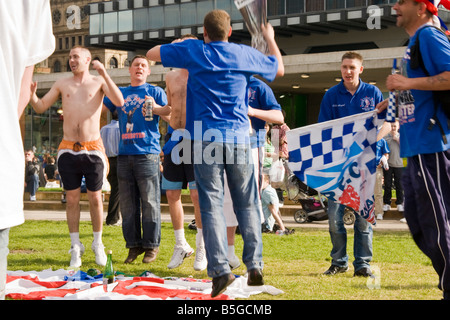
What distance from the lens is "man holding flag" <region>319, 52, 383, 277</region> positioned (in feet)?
21.5

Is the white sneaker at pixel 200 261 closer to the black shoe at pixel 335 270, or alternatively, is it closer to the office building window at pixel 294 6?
the black shoe at pixel 335 270

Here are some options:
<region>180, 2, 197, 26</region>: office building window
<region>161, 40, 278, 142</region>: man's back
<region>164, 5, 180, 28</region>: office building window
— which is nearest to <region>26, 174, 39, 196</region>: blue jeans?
<region>161, 40, 278, 142</region>: man's back

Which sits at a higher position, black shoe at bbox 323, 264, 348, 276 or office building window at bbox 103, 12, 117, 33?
office building window at bbox 103, 12, 117, 33

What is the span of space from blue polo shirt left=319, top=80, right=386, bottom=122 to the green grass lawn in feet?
5.09

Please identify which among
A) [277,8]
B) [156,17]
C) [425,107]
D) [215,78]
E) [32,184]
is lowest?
[32,184]

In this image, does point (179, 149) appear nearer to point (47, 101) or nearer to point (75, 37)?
point (47, 101)

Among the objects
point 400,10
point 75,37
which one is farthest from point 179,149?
point 75,37

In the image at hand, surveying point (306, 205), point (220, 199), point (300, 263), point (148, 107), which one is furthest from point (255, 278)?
point (306, 205)

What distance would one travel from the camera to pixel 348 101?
661cm

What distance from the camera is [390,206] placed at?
53.4 feet

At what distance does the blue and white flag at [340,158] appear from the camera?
5691 millimetres

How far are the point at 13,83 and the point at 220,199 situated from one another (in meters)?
2.79

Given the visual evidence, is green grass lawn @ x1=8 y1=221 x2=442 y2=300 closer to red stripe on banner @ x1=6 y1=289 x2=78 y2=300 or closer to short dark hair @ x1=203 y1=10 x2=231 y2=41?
red stripe on banner @ x1=6 y1=289 x2=78 y2=300

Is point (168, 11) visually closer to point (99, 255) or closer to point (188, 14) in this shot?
point (188, 14)
